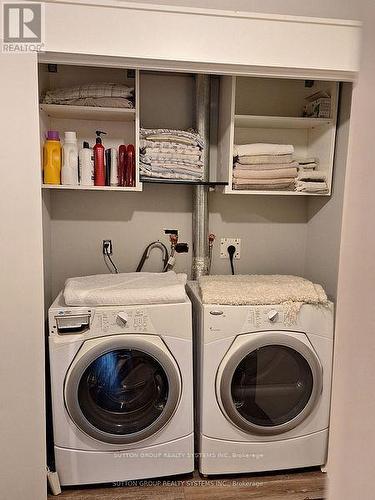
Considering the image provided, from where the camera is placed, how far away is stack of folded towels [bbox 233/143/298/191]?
2209 mm

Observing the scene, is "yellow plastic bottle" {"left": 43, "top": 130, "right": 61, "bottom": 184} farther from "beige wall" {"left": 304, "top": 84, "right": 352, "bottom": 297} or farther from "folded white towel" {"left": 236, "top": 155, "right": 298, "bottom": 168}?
"beige wall" {"left": 304, "top": 84, "right": 352, "bottom": 297}

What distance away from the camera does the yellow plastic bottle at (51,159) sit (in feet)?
6.77

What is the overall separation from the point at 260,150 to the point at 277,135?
37 centimetres

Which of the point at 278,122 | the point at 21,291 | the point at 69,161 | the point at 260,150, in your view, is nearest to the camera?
the point at 21,291

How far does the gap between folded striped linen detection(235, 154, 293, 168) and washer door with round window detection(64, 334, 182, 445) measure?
1.11 metres

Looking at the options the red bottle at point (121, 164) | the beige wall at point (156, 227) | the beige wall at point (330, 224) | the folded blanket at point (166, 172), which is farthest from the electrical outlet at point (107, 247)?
the beige wall at point (330, 224)

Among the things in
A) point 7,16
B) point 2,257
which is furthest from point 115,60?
point 2,257

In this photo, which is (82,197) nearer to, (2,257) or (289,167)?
(2,257)

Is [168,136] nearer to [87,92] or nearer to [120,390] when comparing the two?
[87,92]

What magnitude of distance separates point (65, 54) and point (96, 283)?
107 cm

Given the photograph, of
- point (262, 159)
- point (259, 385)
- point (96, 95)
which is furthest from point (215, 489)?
point (96, 95)

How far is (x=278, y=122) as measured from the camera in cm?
233

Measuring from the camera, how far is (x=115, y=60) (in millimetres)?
1584

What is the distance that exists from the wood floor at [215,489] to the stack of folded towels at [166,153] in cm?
164
